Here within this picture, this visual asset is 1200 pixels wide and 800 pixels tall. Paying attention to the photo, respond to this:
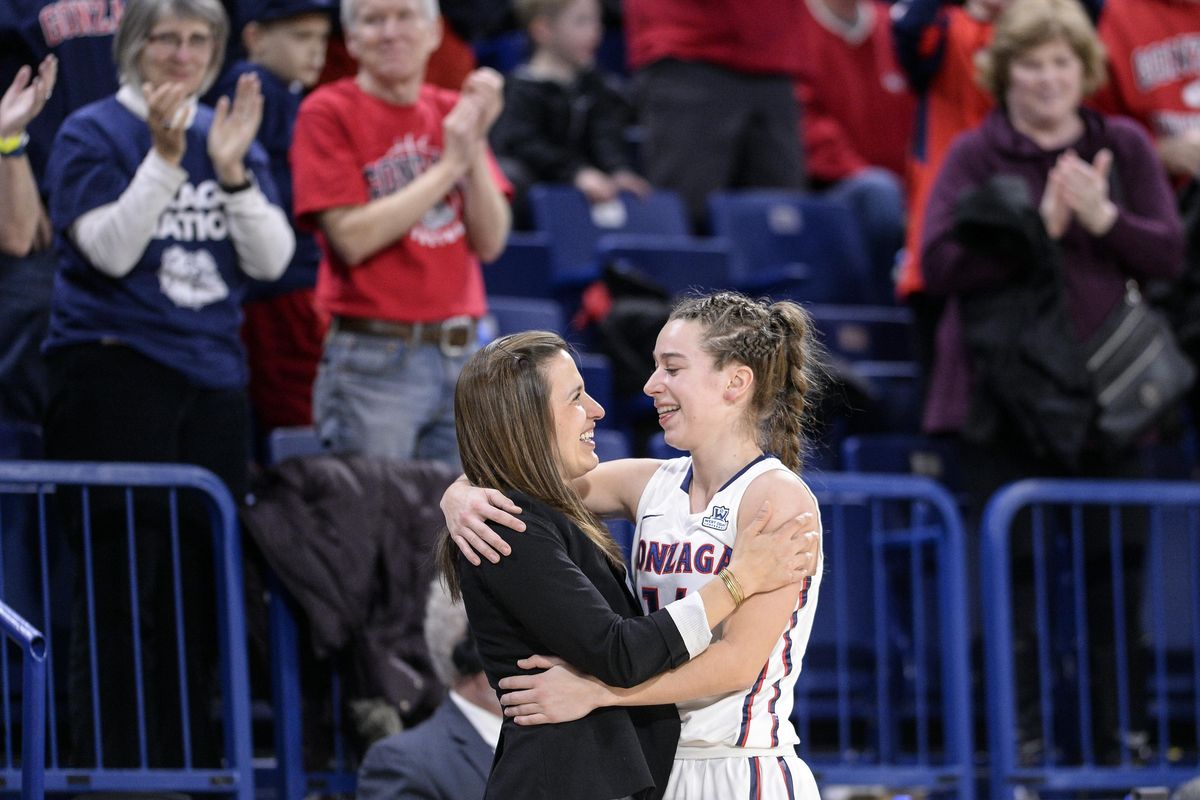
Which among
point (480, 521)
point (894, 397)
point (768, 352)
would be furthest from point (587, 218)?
point (480, 521)

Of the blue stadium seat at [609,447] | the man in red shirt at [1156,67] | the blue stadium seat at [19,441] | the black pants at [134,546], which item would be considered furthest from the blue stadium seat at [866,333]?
the blue stadium seat at [19,441]

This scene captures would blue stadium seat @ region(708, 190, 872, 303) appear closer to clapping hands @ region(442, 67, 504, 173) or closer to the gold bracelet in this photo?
clapping hands @ region(442, 67, 504, 173)

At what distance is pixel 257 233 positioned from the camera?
433 cm

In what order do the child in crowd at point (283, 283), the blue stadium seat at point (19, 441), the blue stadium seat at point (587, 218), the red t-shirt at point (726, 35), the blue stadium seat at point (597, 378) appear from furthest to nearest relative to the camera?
the red t-shirt at point (726, 35)
the blue stadium seat at point (587, 218)
the blue stadium seat at point (597, 378)
the child in crowd at point (283, 283)
the blue stadium seat at point (19, 441)

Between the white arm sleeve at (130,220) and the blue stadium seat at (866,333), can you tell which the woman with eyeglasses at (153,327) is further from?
the blue stadium seat at (866,333)

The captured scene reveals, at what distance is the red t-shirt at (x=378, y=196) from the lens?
4645 mm

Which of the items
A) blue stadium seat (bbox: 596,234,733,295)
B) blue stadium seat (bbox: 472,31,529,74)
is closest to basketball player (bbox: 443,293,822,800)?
blue stadium seat (bbox: 596,234,733,295)

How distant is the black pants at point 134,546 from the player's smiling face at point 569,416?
1.48 metres

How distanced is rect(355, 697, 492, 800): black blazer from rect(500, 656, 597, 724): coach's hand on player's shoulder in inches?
39.2

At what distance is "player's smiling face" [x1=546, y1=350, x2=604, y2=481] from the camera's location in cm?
308

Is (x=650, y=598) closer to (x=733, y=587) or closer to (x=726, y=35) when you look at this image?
(x=733, y=587)

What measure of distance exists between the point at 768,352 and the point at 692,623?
0.55m

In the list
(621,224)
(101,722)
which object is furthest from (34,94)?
(621,224)

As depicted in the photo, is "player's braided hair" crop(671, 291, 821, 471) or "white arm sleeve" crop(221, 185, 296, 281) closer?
"player's braided hair" crop(671, 291, 821, 471)
